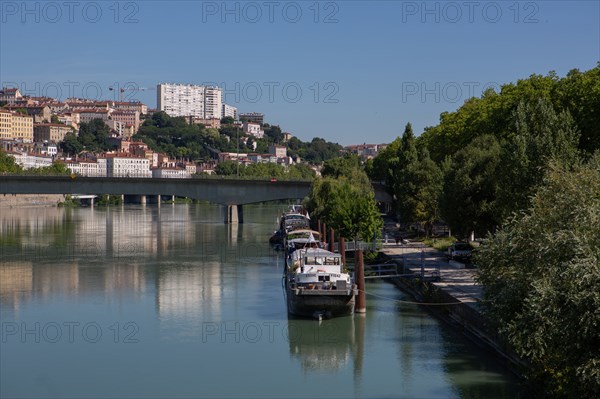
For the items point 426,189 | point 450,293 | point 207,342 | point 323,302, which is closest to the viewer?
point 207,342

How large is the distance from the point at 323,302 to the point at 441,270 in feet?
27.3

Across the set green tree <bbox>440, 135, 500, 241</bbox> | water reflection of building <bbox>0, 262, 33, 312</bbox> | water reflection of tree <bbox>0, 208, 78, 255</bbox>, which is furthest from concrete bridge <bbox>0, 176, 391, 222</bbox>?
green tree <bbox>440, 135, 500, 241</bbox>

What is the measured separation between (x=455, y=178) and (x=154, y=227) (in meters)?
41.3

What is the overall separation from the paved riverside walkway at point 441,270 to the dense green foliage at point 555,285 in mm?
2344

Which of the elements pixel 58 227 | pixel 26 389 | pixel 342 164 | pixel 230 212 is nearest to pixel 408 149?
pixel 230 212

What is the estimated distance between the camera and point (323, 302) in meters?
28.1

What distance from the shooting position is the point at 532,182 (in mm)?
27484

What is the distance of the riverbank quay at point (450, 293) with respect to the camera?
23.1m

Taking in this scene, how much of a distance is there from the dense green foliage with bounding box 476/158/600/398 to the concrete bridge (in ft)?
178

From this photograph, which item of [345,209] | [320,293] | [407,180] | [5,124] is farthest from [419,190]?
[5,124]

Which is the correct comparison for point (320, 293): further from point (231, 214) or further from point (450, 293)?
point (231, 214)

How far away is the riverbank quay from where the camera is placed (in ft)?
75.9

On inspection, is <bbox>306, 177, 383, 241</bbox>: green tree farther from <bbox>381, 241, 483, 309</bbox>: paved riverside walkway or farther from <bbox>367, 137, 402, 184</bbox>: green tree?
<bbox>367, 137, 402, 184</bbox>: green tree

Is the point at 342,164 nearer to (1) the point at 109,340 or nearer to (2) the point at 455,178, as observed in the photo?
(2) the point at 455,178
